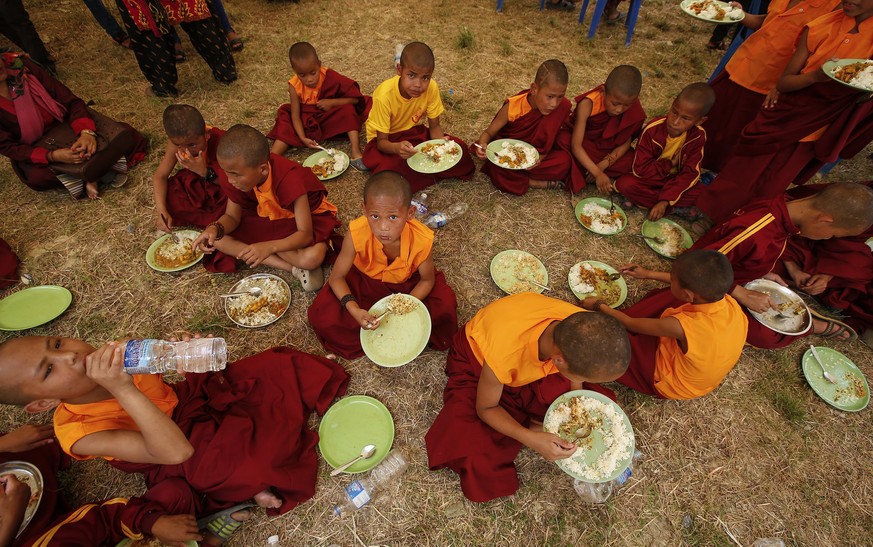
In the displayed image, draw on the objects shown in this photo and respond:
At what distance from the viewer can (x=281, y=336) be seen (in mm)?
3436

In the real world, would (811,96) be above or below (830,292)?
above

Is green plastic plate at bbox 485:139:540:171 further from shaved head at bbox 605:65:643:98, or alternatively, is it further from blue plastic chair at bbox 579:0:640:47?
blue plastic chair at bbox 579:0:640:47

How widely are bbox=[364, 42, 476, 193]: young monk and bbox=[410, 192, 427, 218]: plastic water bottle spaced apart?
0.12m

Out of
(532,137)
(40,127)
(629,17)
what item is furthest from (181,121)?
(629,17)

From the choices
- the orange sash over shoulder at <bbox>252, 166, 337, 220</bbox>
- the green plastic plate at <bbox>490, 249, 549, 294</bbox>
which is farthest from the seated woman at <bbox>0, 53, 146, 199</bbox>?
the green plastic plate at <bbox>490, 249, 549, 294</bbox>

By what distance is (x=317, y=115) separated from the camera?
16.6 ft

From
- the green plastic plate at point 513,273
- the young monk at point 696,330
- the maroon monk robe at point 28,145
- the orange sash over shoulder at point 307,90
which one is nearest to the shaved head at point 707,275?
the young monk at point 696,330

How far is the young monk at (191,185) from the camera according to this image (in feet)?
12.0

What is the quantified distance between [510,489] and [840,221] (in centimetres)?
326

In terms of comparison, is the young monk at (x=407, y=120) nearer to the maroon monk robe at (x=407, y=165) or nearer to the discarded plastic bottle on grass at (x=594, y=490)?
the maroon monk robe at (x=407, y=165)

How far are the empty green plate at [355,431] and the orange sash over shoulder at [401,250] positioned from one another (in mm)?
1019

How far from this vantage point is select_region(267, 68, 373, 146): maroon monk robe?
5.00 m

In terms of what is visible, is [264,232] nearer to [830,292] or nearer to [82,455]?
[82,455]

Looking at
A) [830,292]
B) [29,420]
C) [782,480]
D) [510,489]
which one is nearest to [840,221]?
[830,292]
